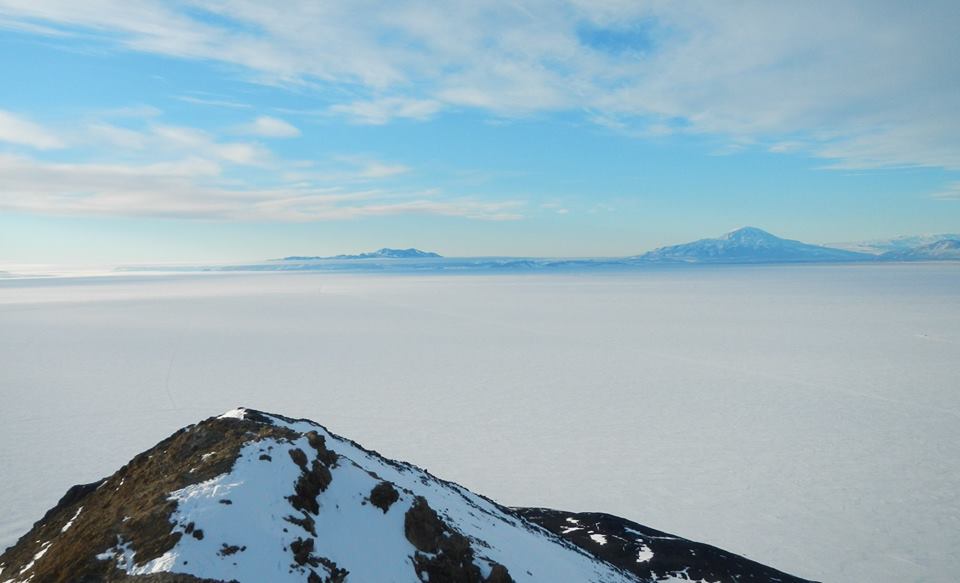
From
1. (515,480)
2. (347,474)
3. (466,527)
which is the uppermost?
(347,474)

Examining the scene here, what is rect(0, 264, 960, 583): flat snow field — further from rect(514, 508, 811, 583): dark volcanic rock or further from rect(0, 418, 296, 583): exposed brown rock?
rect(0, 418, 296, 583): exposed brown rock

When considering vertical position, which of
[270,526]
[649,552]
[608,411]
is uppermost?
[270,526]

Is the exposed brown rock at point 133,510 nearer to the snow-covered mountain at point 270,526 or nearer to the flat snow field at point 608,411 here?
the snow-covered mountain at point 270,526

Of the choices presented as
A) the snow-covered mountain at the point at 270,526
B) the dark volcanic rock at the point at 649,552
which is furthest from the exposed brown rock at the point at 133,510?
the dark volcanic rock at the point at 649,552

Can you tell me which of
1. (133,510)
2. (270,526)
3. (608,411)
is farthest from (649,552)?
(608,411)

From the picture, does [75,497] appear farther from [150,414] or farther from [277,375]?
[277,375]

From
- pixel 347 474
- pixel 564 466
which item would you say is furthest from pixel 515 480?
pixel 347 474

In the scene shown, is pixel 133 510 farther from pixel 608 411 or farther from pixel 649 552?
pixel 608 411
